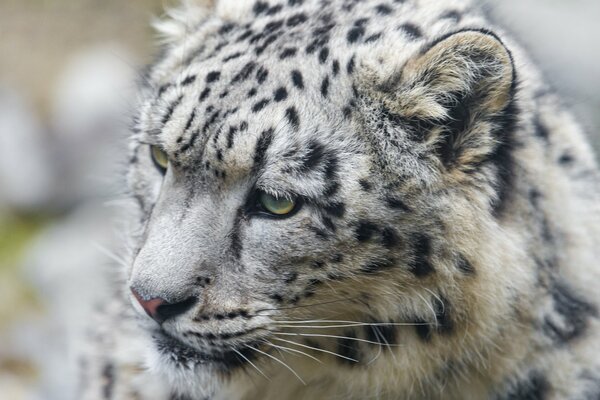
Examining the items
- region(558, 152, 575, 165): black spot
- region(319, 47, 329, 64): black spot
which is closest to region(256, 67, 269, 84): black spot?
region(319, 47, 329, 64): black spot

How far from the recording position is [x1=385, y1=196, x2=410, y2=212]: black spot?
364 centimetres

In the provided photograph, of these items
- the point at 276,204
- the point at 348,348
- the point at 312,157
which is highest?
the point at 312,157

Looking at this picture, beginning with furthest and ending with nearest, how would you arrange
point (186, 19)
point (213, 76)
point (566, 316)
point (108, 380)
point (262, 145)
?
point (108, 380), point (186, 19), point (566, 316), point (213, 76), point (262, 145)

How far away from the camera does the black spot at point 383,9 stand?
4.01 metres

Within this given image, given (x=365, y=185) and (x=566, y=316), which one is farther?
(x=566, y=316)

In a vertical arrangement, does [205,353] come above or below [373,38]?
below

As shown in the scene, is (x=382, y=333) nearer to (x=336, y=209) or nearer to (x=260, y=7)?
(x=336, y=209)

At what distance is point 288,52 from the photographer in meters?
3.78

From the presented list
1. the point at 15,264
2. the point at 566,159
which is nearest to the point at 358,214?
the point at 566,159

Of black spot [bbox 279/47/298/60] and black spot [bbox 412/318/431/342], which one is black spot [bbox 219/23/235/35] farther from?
black spot [bbox 412/318/431/342]

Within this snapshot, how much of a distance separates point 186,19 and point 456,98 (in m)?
1.37

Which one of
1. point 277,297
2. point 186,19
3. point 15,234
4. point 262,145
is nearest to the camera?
point 262,145

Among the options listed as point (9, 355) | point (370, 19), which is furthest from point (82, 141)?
point (370, 19)

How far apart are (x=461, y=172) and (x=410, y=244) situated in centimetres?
34
